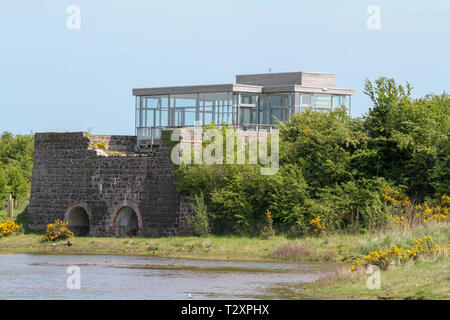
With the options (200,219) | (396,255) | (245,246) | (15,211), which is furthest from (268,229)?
(15,211)

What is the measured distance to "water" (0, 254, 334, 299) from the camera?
944 inches

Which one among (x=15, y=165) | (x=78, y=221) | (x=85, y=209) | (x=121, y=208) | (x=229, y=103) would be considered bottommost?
(x=78, y=221)

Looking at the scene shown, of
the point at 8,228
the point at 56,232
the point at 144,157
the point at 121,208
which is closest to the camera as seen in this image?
the point at 144,157

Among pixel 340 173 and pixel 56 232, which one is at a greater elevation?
pixel 340 173

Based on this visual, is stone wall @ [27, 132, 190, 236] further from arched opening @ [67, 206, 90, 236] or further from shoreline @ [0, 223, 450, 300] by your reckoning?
shoreline @ [0, 223, 450, 300]

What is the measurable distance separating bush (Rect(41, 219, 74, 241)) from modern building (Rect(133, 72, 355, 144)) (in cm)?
813

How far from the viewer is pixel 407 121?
37969 mm

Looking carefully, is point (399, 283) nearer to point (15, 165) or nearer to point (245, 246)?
point (245, 246)

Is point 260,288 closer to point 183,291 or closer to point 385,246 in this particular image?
point 183,291

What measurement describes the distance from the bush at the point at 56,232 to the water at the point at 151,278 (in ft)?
19.6

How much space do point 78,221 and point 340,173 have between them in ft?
48.8

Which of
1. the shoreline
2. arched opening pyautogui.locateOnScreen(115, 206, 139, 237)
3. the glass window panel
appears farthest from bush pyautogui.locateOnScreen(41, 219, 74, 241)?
the glass window panel

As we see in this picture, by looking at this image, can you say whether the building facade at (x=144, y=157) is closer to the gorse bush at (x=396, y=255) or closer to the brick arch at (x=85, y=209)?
the brick arch at (x=85, y=209)

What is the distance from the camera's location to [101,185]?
1722 inches
